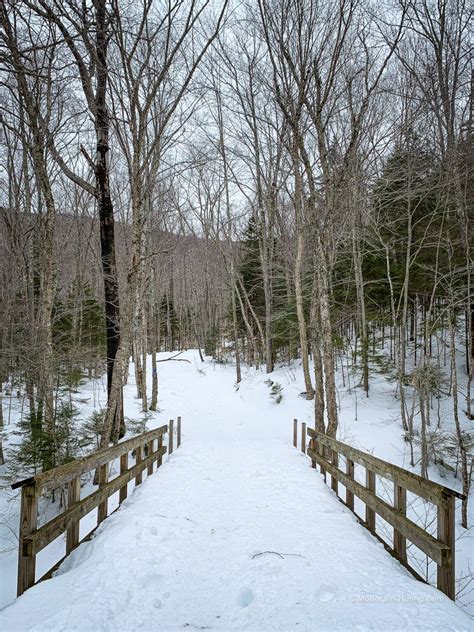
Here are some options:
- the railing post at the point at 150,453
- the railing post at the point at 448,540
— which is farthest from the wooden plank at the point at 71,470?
the railing post at the point at 448,540

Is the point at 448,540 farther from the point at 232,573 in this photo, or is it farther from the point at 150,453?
the point at 150,453

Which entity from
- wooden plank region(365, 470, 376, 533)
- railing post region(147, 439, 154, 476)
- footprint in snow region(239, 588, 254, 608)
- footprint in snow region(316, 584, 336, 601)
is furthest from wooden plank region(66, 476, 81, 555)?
wooden plank region(365, 470, 376, 533)

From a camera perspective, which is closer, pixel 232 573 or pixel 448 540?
pixel 448 540

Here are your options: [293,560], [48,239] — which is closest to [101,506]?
[293,560]

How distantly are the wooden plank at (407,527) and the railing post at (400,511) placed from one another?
63 millimetres

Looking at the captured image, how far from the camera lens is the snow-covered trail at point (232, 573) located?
233 cm

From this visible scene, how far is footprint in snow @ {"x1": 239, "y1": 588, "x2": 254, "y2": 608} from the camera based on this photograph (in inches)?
101

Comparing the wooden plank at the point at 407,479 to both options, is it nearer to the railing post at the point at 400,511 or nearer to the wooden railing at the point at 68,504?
the railing post at the point at 400,511

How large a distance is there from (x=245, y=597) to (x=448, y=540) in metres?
1.55

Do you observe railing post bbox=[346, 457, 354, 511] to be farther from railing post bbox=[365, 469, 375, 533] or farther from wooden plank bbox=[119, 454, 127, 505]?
wooden plank bbox=[119, 454, 127, 505]

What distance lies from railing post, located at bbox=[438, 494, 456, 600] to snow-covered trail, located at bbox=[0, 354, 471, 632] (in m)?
0.15

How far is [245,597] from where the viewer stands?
2666 millimetres

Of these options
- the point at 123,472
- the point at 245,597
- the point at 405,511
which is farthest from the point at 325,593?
the point at 123,472

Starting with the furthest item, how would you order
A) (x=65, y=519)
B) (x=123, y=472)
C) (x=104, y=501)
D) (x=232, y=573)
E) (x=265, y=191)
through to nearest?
(x=265, y=191) → (x=123, y=472) → (x=104, y=501) → (x=65, y=519) → (x=232, y=573)
